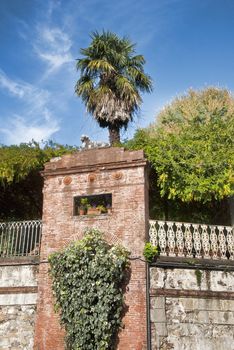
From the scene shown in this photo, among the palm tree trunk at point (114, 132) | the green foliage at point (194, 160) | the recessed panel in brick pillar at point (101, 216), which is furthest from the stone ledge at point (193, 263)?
the palm tree trunk at point (114, 132)

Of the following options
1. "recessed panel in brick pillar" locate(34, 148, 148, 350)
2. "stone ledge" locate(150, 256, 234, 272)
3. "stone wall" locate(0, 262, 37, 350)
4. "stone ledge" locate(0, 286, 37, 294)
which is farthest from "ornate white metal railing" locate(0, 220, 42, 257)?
"stone ledge" locate(150, 256, 234, 272)

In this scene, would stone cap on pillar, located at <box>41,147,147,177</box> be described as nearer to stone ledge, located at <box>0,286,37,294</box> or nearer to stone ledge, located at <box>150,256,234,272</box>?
stone ledge, located at <box>150,256,234,272</box>

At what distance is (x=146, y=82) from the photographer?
1529 cm

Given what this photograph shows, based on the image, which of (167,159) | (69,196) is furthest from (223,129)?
(69,196)

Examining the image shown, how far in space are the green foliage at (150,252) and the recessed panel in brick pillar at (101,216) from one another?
170 mm

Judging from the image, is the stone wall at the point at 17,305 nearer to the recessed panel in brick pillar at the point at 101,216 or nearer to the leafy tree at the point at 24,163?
the recessed panel in brick pillar at the point at 101,216

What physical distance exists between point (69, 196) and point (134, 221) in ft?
6.59

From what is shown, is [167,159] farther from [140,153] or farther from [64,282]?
[64,282]

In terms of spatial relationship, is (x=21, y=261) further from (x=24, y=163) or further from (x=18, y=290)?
(x=24, y=163)

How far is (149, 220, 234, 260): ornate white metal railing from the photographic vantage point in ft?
33.4

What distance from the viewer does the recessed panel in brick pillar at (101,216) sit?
920 cm

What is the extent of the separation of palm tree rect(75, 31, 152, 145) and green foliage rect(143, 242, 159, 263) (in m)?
5.77

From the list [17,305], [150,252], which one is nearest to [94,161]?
[150,252]

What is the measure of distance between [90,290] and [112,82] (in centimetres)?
861
